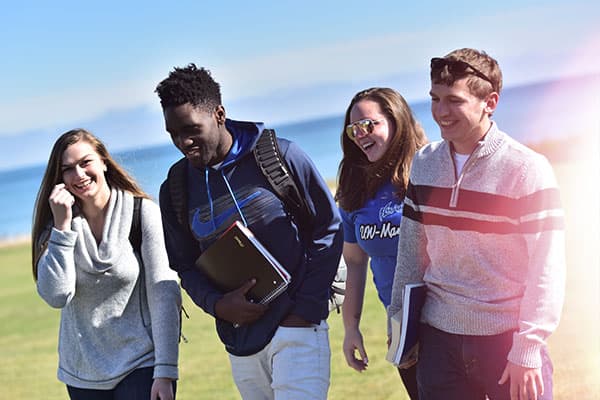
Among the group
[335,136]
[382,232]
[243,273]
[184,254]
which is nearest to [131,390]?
[184,254]

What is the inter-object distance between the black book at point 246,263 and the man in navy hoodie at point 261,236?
5 cm

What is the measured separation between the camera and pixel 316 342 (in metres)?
4.06

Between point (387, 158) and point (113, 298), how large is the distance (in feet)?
4.88

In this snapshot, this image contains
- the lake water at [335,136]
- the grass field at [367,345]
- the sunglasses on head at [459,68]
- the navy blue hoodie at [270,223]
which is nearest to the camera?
the sunglasses on head at [459,68]

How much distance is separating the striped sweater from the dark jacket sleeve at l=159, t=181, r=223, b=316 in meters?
0.89

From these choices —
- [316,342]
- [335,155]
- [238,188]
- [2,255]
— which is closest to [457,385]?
[316,342]

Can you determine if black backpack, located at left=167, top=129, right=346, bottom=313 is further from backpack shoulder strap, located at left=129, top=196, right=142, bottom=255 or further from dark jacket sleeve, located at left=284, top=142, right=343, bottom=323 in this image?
backpack shoulder strap, located at left=129, top=196, right=142, bottom=255

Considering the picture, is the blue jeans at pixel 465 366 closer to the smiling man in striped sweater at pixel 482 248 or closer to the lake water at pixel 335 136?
the smiling man in striped sweater at pixel 482 248

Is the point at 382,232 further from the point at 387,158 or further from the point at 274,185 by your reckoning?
the point at 274,185

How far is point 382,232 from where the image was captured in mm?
4559

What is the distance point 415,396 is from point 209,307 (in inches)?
46.1

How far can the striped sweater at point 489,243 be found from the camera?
3.38 metres

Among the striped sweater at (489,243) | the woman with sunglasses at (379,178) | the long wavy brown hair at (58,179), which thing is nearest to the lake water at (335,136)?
the long wavy brown hair at (58,179)

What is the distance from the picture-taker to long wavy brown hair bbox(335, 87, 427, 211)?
15.0 feet
